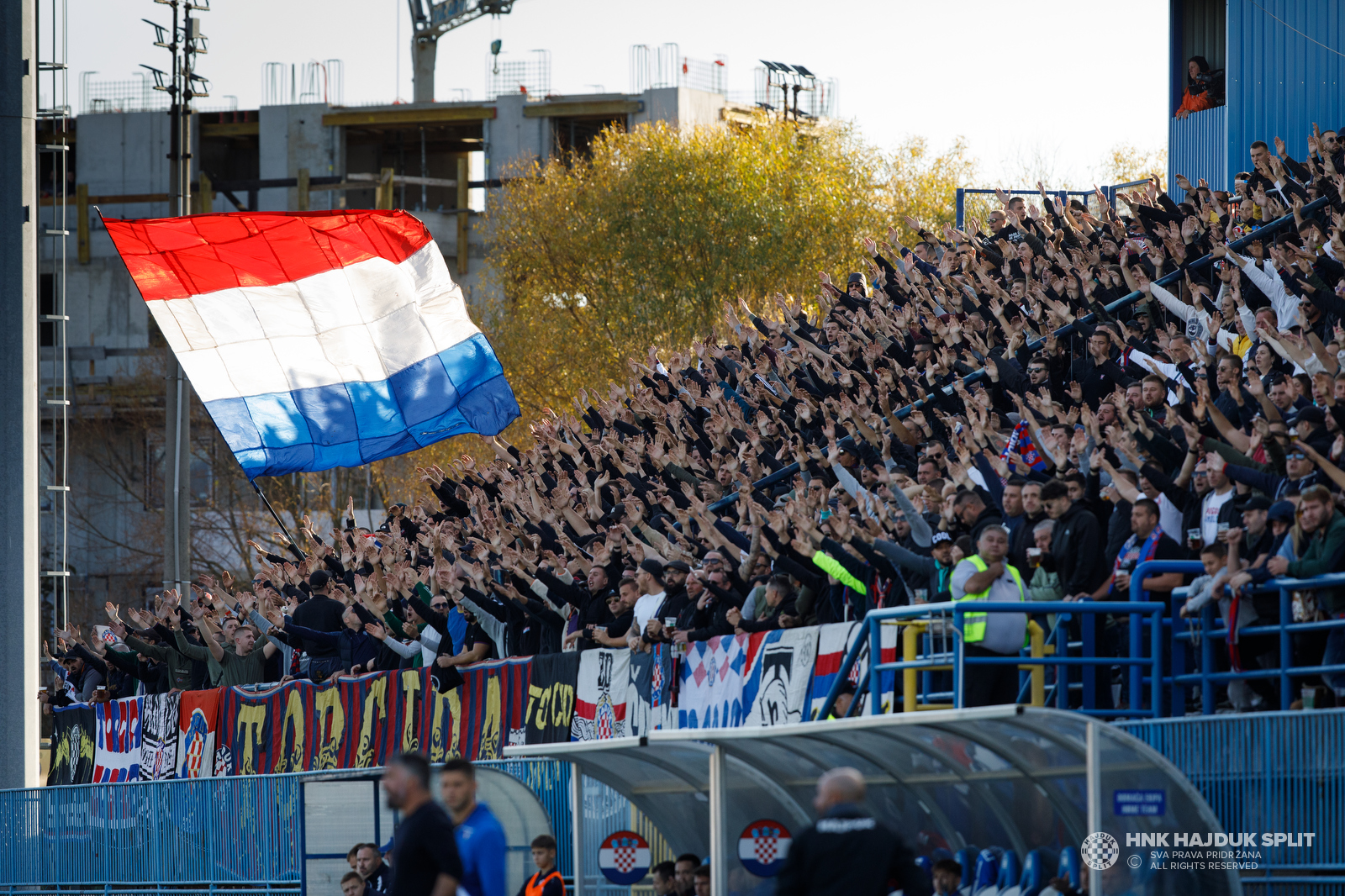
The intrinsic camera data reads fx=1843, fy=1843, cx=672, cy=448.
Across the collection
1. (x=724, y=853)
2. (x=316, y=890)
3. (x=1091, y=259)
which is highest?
(x=1091, y=259)

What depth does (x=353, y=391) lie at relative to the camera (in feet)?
65.2

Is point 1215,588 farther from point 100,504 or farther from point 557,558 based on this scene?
point 100,504

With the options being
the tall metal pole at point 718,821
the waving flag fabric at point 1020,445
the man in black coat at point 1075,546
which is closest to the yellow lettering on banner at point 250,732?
the waving flag fabric at point 1020,445

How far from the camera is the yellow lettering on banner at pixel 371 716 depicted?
61.9 feet

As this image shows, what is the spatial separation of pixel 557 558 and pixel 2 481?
5402 mm

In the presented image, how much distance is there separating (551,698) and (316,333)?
17.5 ft

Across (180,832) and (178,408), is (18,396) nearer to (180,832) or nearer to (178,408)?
(180,832)

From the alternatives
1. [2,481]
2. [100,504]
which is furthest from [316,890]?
[100,504]

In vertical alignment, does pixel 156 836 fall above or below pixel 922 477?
below

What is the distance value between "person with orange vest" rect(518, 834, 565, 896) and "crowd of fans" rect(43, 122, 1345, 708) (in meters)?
3.06

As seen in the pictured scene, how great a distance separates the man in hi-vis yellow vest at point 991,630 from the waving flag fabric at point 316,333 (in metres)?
8.77

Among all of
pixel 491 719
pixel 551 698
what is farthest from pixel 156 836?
pixel 551 698

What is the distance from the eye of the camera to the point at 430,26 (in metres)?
74.2

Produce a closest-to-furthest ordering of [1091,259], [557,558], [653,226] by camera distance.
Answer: [557,558]
[1091,259]
[653,226]
